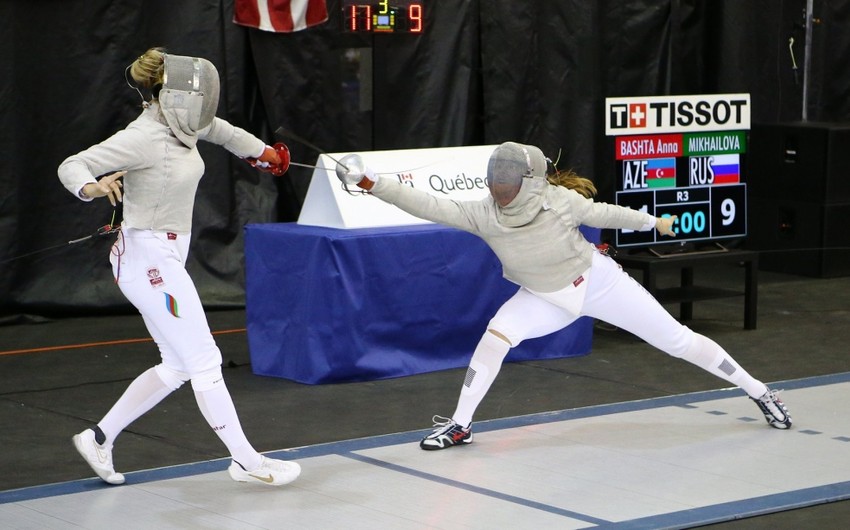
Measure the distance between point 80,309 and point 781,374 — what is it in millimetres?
3989

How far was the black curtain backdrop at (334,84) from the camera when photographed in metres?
7.49

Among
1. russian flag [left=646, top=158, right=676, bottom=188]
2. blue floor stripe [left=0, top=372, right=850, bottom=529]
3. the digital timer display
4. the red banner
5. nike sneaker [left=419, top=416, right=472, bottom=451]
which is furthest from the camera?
the digital timer display

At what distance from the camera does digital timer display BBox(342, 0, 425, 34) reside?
8.02 m

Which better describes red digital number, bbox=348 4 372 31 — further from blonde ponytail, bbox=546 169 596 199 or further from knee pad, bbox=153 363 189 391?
knee pad, bbox=153 363 189 391

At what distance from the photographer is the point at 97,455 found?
14.2 feet

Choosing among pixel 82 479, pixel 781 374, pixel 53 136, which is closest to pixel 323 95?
pixel 53 136

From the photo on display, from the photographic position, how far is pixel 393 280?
6008 millimetres

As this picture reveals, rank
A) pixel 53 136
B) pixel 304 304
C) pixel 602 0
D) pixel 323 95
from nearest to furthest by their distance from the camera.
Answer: pixel 304 304, pixel 53 136, pixel 323 95, pixel 602 0

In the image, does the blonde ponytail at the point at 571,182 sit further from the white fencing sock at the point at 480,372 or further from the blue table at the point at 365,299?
the blue table at the point at 365,299

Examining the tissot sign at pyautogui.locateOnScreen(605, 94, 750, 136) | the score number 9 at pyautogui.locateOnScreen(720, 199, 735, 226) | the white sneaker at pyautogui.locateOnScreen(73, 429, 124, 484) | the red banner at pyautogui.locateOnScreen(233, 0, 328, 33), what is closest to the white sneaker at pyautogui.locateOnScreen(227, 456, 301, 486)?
the white sneaker at pyautogui.locateOnScreen(73, 429, 124, 484)

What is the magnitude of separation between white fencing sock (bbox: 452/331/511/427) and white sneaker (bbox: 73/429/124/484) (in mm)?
1266

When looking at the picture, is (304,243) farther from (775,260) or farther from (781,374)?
(775,260)

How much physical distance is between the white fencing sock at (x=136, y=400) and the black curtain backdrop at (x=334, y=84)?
343 cm

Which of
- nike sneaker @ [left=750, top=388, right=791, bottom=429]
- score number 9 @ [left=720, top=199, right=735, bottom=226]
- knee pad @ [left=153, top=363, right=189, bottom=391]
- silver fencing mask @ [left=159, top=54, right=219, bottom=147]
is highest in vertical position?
silver fencing mask @ [left=159, top=54, right=219, bottom=147]
